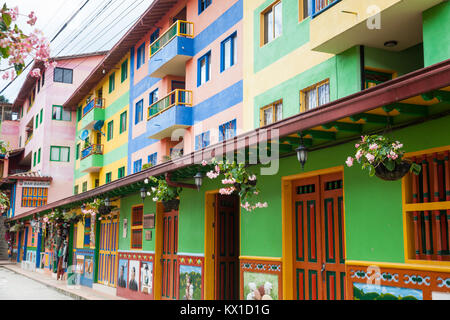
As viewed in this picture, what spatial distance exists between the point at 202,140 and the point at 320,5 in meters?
7.06

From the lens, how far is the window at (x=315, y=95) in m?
11.1

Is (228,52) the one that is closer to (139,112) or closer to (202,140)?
(202,140)

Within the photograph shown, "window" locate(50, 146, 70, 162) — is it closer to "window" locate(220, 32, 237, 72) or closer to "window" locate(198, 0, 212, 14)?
"window" locate(198, 0, 212, 14)

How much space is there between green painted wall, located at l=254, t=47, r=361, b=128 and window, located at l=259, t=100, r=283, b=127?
0.15 m

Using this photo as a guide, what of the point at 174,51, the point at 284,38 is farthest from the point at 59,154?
the point at 284,38

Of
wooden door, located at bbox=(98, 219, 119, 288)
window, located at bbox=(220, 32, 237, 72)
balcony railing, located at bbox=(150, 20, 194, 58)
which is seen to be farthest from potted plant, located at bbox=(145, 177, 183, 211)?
wooden door, located at bbox=(98, 219, 119, 288)

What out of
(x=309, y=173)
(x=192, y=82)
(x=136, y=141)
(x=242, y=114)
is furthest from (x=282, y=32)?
(x=136, y=141)

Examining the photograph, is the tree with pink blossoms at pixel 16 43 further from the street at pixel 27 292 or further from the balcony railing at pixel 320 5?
the street at pixel 27 292

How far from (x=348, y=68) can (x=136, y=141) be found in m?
14.5

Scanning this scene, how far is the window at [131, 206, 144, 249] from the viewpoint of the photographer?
17609mm

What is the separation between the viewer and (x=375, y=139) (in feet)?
22.8

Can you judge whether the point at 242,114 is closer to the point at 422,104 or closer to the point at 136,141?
the point at 422,104
